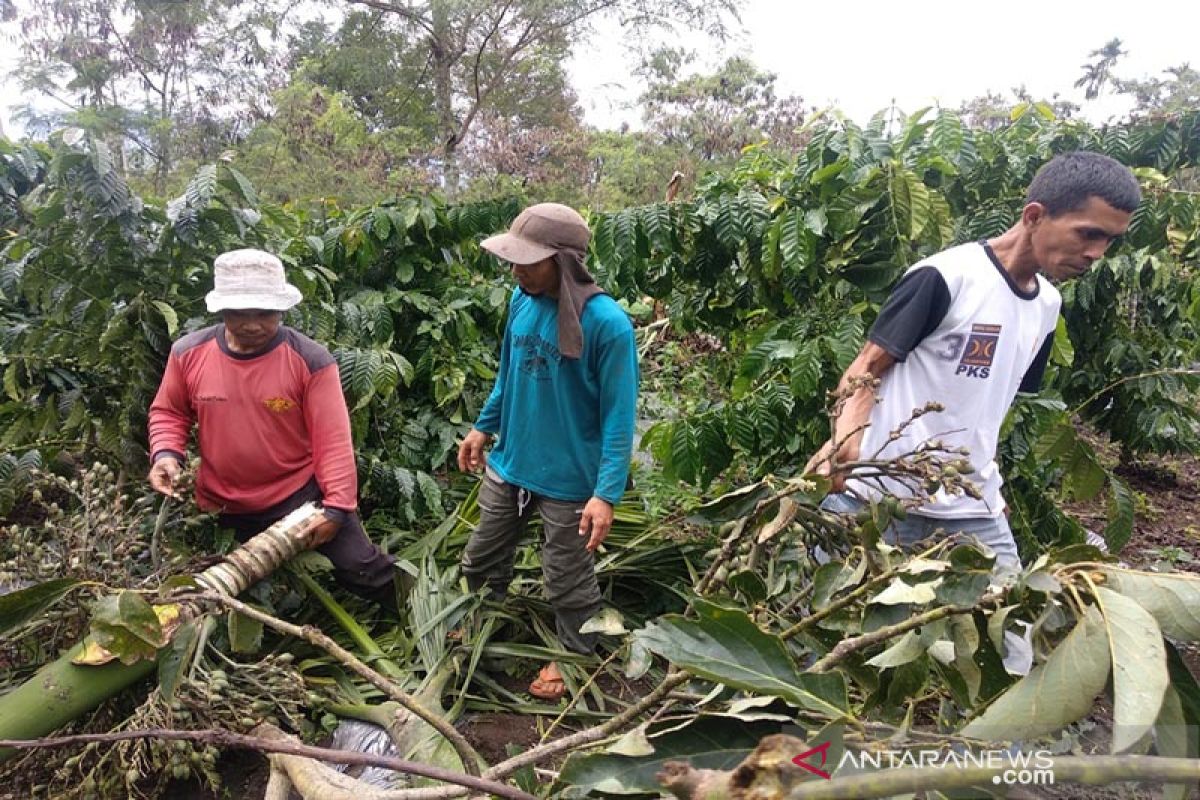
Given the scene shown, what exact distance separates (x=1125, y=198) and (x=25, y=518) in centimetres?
433

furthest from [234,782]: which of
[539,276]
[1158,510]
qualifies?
[1158,510]

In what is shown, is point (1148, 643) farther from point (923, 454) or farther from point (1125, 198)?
point (1125, 198)

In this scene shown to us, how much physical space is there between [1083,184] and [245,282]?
2231 mm

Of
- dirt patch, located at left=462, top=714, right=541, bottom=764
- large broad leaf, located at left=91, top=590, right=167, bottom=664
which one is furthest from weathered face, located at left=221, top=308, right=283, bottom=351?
dirt patch, located at left=462, top=714, right=541, bottom=764

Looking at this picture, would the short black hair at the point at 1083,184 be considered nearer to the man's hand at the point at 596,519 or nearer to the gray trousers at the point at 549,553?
the man's hand at the point at 596,519

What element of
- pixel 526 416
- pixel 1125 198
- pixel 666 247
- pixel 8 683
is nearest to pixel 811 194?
pixel 666 247

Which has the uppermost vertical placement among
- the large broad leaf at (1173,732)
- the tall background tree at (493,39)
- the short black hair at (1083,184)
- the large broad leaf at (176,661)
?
the tall background tree at (493,39)

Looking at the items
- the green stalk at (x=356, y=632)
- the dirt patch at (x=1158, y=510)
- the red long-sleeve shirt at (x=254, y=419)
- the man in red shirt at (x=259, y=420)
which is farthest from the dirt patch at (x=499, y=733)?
the dirt patch at (x=1158, y=510)

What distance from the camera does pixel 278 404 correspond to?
7.95 ft

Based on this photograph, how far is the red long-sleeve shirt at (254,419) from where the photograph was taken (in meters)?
2.39

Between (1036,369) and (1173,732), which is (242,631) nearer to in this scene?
(1173,732)

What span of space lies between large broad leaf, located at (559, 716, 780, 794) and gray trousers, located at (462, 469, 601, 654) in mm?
1622

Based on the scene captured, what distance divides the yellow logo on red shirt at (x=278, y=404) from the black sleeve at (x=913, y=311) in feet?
5.87

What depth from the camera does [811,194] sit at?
2.62 m
